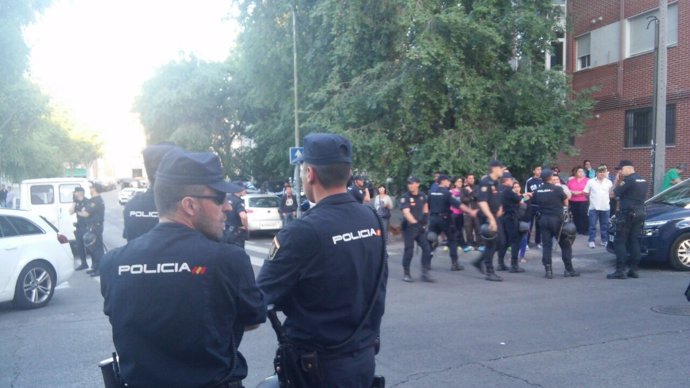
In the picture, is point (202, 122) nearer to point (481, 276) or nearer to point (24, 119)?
point (24, 119)

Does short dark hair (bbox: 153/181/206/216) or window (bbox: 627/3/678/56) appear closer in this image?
short dark hair (bbox: 153/181/206/216)

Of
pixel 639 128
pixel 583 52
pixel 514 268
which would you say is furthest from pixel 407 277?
pixel 583 52

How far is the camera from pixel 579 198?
15133 millimetres

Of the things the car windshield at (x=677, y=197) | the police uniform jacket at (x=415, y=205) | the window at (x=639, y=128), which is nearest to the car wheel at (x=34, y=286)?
the police uniform jacket at (x=415, y=205)

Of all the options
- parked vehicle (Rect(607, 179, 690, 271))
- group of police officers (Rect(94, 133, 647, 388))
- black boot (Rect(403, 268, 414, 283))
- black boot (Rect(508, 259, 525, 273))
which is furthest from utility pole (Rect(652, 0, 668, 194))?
group of police officers (Rect(94, 133, 647, 388))

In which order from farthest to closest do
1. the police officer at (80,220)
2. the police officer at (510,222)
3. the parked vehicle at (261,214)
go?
the parked vehicle at (261,214), the police officer at (80,220), the police officer at (510,222)

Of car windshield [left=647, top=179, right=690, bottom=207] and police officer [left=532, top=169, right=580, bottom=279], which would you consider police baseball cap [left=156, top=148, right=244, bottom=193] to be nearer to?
police officer [left=532, top=169, right=580, bottom=279]

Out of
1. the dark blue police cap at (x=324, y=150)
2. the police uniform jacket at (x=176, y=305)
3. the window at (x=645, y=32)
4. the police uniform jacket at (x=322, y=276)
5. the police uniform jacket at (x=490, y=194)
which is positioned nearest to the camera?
the police uniform jacket at (x=176, y=305)

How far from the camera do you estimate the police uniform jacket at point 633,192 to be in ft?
33.5

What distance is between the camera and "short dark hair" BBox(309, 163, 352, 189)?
294cm

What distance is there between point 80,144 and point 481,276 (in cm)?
5874

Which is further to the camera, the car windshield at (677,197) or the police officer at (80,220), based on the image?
the police officer at (80,220)

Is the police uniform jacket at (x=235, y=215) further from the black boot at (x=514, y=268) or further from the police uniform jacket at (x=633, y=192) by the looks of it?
the police uniform jacket at (x=633, y=192)

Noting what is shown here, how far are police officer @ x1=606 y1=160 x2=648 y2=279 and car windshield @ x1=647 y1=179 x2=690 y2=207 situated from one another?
1614mm
